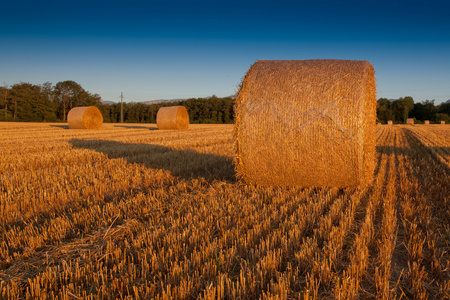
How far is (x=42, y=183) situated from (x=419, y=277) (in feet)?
18.6

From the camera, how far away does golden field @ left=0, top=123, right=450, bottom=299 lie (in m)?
2.23

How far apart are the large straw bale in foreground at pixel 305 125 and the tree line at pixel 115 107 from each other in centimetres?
4549

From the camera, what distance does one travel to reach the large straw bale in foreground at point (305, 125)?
4645 mm

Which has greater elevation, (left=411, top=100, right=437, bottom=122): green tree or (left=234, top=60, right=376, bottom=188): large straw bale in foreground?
(left=411, top=100, right=437, bottom=122): green tree

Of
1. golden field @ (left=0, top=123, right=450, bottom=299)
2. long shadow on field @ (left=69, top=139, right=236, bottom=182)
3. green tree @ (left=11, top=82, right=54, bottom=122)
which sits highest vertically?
green tree @ (left=11, top=82, right=54, bottom=122)

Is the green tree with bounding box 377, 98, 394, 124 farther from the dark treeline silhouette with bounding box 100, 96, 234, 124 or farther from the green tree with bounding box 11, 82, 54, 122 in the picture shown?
the green tree with bounding box 11, 82, 54, 122

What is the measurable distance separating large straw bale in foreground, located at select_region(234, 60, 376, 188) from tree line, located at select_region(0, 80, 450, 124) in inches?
1791

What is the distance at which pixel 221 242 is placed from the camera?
2908 millimetres

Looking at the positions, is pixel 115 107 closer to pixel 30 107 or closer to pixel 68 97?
pixel 68 97

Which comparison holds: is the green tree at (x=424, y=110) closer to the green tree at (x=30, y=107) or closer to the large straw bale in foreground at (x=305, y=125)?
the large straw bale in foreground at (x=305, y=125)

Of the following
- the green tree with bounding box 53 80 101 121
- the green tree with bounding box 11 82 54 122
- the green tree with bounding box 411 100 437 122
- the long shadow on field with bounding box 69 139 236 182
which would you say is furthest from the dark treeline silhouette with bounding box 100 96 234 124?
the long shadow on field with bounding box 69 139 236 182

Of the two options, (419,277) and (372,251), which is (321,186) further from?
(419,277)

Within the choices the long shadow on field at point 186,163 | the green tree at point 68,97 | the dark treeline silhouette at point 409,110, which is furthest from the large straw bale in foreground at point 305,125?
the dark treeline silhouette at point 409,110

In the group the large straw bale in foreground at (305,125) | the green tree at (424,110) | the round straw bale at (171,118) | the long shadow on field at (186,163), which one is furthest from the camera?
the green tree at (424,110)
